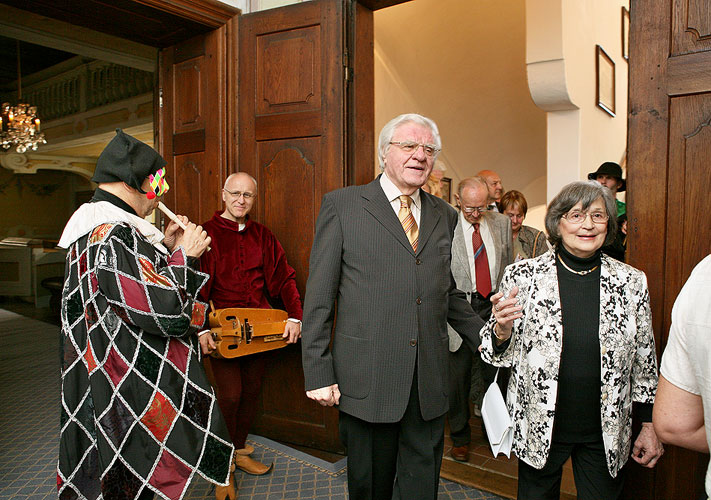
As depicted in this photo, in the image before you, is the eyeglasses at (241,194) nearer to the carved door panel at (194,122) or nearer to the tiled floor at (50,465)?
the carved door panel at (194,122)

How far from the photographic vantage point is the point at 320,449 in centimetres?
331

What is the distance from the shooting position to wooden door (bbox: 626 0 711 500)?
2.03 metres

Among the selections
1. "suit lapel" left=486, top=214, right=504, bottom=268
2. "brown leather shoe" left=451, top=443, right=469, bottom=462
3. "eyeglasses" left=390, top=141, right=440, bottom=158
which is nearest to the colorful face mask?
"eyeglasses" left=390, top=141, right=440, bottom=158

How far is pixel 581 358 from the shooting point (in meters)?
1.85

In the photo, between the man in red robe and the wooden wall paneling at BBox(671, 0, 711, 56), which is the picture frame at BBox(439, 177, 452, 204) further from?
the wooden wall paneling at BBox(671, 0, 711, 56)

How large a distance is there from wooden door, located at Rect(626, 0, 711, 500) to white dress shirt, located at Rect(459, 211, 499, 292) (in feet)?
4.08

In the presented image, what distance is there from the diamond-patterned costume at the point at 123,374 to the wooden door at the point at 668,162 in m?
1.84

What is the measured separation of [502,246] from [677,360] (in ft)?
8.14

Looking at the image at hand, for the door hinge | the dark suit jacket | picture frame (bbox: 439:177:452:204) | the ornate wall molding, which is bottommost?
the dark suit jacket

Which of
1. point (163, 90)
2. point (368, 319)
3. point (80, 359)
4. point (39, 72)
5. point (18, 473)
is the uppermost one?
point (39, 72)

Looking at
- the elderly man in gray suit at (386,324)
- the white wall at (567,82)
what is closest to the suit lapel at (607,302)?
the elderly man in gray suit at (386,324)

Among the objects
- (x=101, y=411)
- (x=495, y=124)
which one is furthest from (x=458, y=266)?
(x=495, y=124)

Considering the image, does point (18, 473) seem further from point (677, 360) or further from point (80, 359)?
point (677, 360)

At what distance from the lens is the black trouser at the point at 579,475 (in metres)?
1.86
